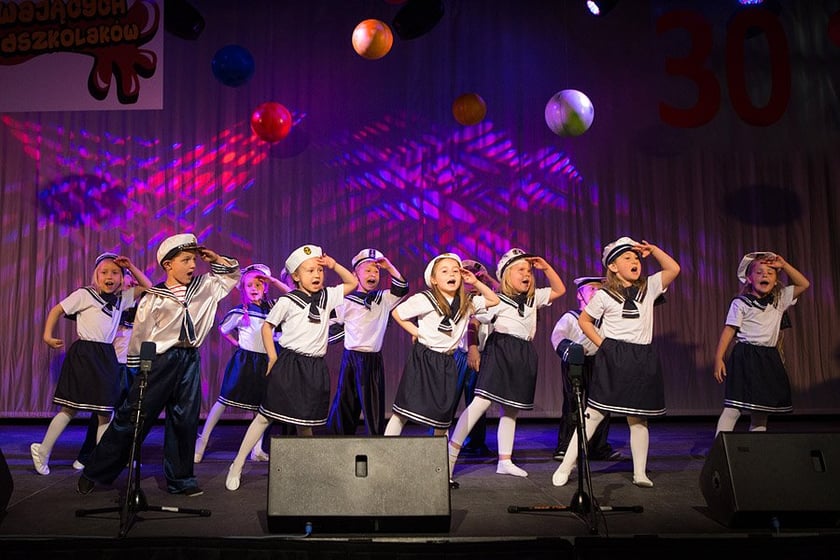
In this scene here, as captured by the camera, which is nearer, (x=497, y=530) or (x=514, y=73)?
(x=497, y=530)

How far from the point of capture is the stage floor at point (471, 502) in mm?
3660

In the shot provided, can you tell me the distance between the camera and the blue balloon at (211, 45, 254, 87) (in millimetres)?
6828

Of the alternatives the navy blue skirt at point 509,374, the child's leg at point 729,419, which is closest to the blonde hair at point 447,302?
the navy blue skirt at point 509,374

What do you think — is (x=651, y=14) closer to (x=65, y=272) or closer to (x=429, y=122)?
(x=429, y=122)

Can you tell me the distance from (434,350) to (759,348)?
269 centimetres

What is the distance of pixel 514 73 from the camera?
337 inches

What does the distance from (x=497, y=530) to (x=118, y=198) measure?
20.7 feet

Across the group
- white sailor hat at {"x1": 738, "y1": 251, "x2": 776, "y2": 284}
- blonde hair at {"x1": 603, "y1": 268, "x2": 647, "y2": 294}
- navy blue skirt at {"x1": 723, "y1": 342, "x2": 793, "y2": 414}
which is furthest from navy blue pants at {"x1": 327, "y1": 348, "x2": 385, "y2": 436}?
white sailor hat at {"x1": 738, "y1": 251, "x2": 776, "y2": 284}

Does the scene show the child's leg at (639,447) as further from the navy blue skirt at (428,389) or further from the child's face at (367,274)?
the child's face at (367,274)

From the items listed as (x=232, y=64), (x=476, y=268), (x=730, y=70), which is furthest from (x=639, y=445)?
(x=730, y=70)

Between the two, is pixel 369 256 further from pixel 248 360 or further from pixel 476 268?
pixel 248 360

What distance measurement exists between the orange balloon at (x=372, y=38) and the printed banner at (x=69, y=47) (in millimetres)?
2792

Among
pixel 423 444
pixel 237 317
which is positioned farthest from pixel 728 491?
pixel 237 317

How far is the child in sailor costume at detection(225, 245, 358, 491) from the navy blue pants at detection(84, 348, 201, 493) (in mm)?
345
